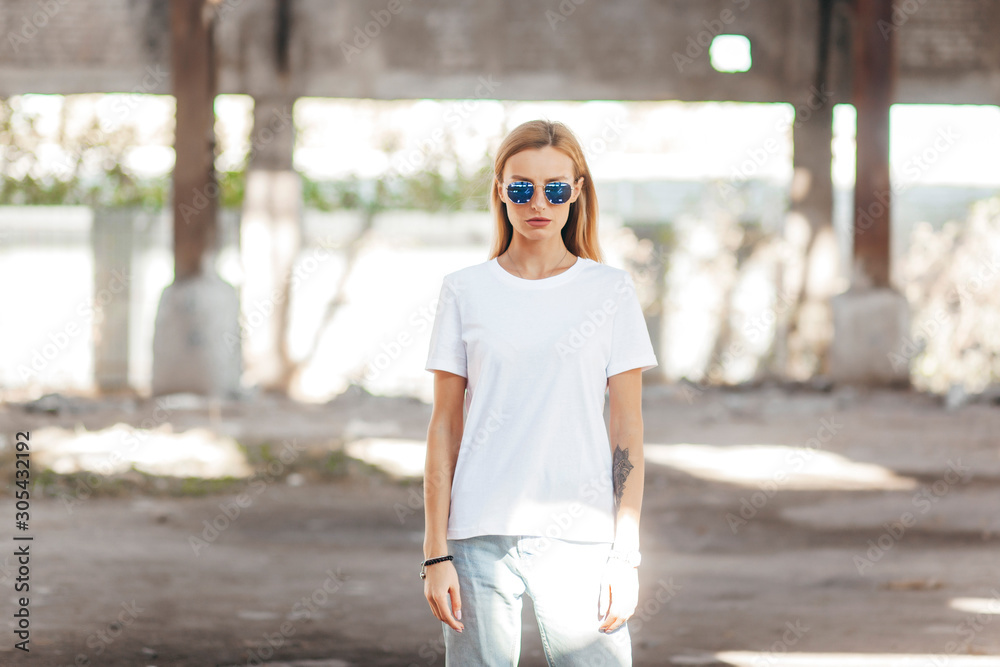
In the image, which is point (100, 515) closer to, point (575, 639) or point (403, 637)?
point (403, 637)

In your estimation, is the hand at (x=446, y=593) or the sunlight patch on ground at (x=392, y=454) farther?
the sunlight patch on ground at (x=392, y=454)

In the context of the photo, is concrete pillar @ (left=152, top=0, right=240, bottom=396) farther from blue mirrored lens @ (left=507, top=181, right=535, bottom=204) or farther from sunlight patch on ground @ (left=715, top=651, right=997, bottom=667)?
blue mirrored lens @ (left=507, top=181, right=535, bottom=204)

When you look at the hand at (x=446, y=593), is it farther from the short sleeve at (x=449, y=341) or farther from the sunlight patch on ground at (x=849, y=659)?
the sunlight patch on ground at (x=849, y=659)

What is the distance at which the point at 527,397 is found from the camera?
2.29m

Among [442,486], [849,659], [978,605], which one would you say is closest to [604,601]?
[442,486]

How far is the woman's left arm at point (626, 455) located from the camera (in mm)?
2289

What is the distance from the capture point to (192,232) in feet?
41.5

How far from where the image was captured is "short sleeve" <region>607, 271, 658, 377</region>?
235 centimetres

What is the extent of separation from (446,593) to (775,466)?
724 centimetres

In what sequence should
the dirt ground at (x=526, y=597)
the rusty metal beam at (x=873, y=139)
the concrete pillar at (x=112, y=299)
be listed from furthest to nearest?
the concrete pillar at (x=112, y=299) < the rusty metal beam at (x=873, y=139) < the dirt ground at (x=526, y=597)

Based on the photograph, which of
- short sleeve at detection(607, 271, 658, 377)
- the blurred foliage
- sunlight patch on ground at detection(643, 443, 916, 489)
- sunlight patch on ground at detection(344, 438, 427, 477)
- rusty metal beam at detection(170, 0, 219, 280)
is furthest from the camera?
the blurred foliage

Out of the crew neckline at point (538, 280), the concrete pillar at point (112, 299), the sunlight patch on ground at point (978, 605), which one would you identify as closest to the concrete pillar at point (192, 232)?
the concrete pillar at point (112, 299)

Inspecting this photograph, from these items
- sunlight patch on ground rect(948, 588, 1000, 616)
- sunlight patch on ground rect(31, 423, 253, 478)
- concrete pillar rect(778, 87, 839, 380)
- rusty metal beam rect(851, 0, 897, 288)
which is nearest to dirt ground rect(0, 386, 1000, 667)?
sunlight patch on ground rect(948, 588, 1000, 616)

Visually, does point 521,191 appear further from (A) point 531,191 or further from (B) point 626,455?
(B) point 626,455
